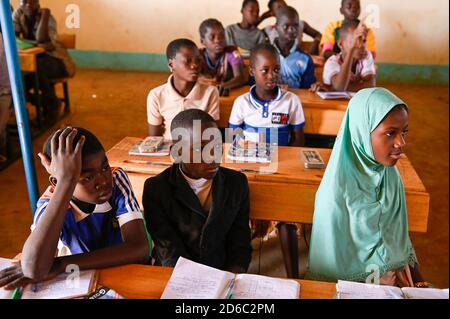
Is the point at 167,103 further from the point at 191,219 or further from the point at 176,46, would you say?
the point at 191,219

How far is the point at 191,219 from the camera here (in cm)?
142

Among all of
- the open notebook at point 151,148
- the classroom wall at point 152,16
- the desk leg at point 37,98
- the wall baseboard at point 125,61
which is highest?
the classroom wall at point 152,16

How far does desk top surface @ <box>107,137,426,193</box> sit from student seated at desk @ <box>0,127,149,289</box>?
401 mm

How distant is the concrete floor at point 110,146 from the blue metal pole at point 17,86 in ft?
0.34

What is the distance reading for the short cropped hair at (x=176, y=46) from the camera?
5.64ft

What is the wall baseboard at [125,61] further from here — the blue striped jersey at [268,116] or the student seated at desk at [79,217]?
the student seated at desk at [79,217]

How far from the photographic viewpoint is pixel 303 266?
2.10 meters

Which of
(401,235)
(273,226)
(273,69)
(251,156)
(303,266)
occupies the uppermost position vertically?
(273,69)

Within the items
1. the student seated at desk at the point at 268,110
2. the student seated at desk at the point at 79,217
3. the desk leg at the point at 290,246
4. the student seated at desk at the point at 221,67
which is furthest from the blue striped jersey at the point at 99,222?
the student seated at desk at the point at 221,67

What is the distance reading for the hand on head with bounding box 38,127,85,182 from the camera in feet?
3.16

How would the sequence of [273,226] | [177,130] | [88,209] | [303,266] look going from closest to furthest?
[88,209] → [177,130] → [273,226] → [303,266]
